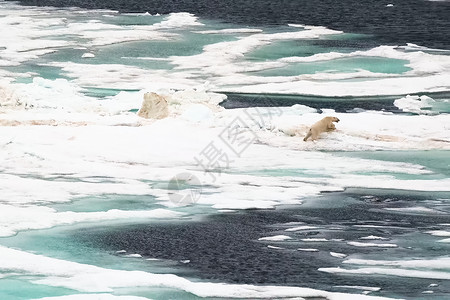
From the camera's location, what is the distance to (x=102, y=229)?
16.5 feet

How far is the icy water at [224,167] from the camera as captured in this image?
440cm

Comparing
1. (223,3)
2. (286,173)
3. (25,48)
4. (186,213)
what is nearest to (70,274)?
(186,213)

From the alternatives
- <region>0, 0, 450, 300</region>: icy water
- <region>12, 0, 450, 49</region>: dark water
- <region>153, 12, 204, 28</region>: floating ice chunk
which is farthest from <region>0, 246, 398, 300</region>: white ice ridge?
<region>153, 12, 204, 28</region>: floating ice chunk

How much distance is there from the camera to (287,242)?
4883 millimetres

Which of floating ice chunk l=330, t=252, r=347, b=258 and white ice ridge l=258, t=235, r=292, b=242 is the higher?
white ice ridge l=258, t=235, r=292, b=242

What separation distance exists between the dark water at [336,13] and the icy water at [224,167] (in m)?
0.47

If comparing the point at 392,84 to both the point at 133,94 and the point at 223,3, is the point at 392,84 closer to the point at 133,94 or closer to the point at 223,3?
the point at 133,94

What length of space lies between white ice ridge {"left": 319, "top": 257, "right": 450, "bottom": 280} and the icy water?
0.01 meters

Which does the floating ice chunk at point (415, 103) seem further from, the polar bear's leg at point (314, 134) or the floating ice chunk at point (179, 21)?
the floating ice chunk at point (179, 21)

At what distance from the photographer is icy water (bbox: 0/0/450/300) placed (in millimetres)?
4398

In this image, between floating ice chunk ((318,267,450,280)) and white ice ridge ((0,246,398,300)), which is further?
floating ice chunk ((318,267,450,280))

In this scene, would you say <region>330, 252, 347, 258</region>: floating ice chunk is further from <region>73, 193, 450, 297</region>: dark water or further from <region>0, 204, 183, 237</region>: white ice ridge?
<region>0, 204, 183, 237</region>: white ice ridge

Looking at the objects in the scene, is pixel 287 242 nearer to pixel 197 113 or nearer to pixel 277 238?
pixel 277 238

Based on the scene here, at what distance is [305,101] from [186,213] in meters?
3.09
